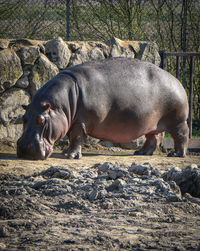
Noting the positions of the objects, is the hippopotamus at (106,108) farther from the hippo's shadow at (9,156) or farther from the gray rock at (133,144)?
the gray rock at (133,144)

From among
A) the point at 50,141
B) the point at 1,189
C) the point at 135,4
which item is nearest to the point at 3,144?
the point at 50,141

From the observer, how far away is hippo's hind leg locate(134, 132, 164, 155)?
7.62 metres

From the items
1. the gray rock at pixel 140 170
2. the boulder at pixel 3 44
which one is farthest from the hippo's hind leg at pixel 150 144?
the gray rock at pixel 140 170

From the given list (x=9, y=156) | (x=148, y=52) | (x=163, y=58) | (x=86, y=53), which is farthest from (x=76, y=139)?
(x=163, y=58)

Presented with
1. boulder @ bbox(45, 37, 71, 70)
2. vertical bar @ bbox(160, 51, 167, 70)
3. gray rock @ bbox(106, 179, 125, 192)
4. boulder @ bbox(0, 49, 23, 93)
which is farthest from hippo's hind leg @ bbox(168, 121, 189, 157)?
gray rock @ bbox(106, 179, 125, 192)

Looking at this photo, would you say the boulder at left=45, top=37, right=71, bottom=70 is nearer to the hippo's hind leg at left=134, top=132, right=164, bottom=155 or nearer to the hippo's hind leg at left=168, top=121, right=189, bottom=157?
the hippo's hind leg at left=134, top=132, right=164, bottom=155

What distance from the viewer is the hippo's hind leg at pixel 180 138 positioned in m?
7.56

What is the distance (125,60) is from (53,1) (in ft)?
6.27

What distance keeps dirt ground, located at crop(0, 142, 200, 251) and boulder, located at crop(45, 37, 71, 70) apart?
2.46 metres

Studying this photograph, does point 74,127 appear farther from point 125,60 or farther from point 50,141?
point 125,60

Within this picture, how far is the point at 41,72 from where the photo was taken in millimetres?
7594

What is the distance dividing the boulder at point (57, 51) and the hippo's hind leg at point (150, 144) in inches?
61.0

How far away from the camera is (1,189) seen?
176 inches

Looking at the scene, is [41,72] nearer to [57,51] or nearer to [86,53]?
[57,51]
